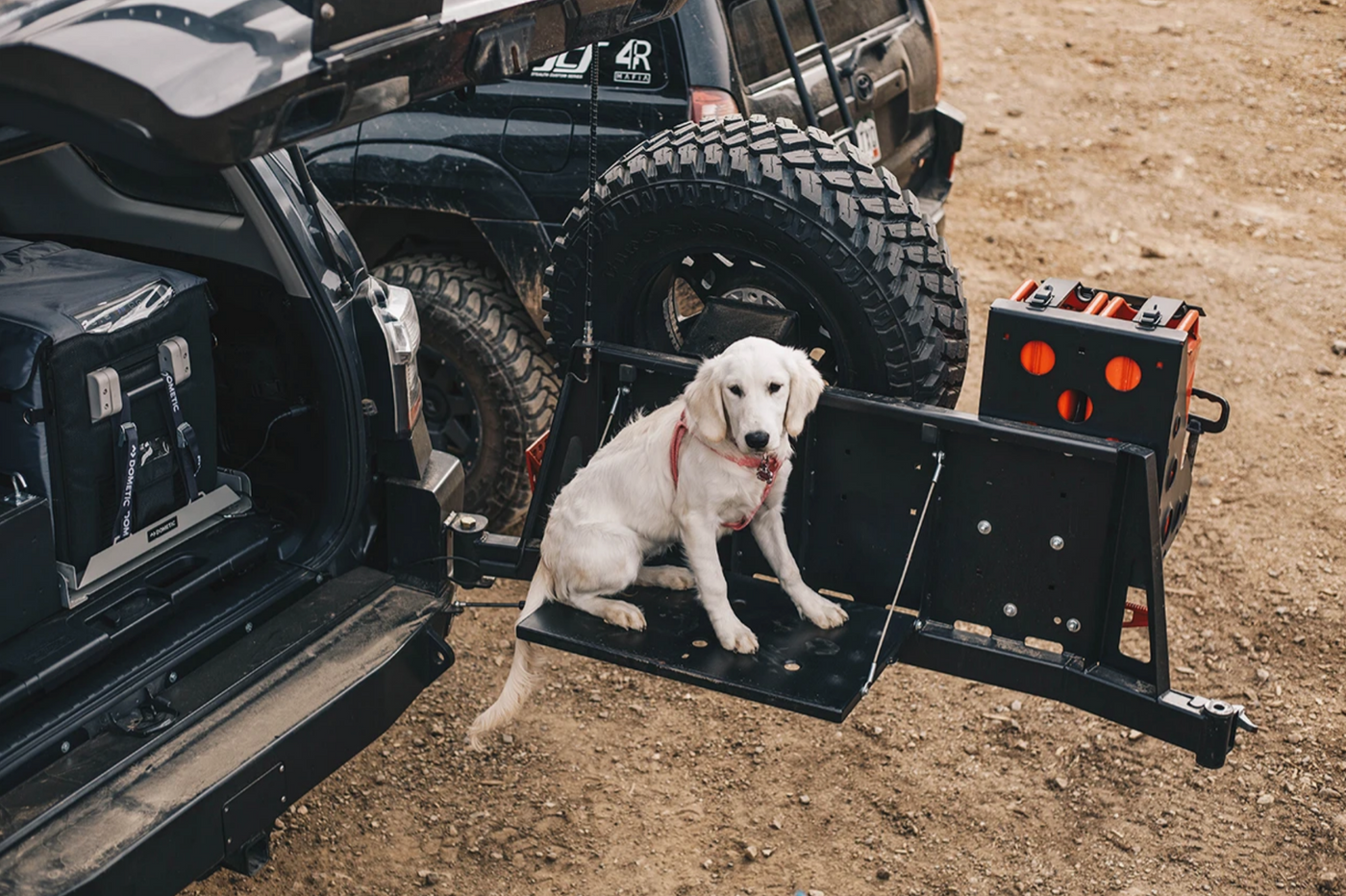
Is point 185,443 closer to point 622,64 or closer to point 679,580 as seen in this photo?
point 679,580

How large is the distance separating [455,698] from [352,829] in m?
0.70

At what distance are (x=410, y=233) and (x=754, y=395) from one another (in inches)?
103

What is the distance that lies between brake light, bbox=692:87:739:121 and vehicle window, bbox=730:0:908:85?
200 mm

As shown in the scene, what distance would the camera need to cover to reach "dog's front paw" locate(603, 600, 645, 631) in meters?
3.51

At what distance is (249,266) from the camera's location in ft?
11.9

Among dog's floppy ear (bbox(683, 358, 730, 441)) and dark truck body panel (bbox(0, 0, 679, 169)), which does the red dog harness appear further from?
dark truck body panel (bbox(0, 0, 679, 169))

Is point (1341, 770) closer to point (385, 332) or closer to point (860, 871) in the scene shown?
point (860, 871)

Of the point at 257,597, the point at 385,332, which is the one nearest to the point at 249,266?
the point at 385,332

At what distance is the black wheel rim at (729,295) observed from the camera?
3.55 meters

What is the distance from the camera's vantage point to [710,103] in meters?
4.73

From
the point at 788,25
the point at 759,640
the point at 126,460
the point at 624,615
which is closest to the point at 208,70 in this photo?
the point at 126,460

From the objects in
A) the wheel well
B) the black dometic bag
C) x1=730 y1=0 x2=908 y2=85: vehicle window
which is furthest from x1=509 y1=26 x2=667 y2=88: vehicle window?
the black dometic bag

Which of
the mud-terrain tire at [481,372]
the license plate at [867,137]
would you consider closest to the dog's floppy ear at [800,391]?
the mud-terrain tire at [481,372]

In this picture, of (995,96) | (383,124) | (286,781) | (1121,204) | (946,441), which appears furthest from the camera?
(995,96)
